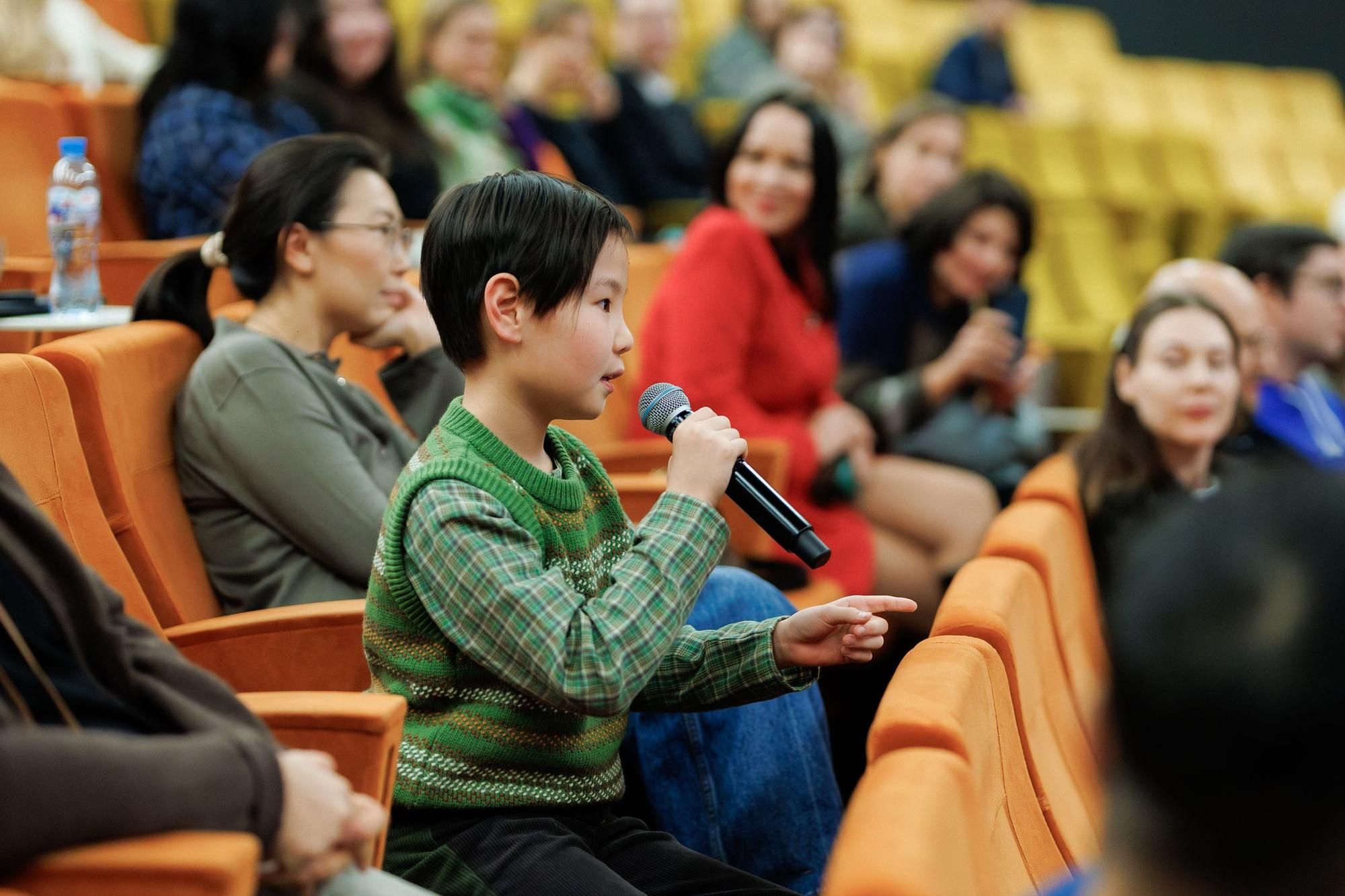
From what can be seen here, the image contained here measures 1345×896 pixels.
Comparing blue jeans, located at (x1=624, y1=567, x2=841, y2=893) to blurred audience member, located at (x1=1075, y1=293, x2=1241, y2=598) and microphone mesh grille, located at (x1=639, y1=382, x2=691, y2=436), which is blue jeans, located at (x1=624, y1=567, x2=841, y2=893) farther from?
blurred audience member, located at (x1=1075, y1=293, x2=1241, y2=598)

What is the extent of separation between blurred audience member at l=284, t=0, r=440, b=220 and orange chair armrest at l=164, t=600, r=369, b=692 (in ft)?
4.65

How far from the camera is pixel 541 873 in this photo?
3.46ft

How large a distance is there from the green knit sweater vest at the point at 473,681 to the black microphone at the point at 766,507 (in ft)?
0.31

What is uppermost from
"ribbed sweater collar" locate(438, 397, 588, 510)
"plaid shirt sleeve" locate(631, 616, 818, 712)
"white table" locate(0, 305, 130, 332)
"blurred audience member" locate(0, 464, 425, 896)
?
"white table" locate(0, 305, 130, 332)

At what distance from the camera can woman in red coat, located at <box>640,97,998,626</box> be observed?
2279 millimetres

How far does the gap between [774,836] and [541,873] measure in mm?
401

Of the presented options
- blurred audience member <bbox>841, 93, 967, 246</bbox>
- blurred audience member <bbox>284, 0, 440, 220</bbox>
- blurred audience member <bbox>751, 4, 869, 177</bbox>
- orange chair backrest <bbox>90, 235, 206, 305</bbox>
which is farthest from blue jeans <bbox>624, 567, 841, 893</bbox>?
blurred audience member <bbox>751, 4, 869, 177</bbox>

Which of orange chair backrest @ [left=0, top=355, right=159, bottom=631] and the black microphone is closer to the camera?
the black microphone

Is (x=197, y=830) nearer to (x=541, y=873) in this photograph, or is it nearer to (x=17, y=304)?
(x=541, y=873)

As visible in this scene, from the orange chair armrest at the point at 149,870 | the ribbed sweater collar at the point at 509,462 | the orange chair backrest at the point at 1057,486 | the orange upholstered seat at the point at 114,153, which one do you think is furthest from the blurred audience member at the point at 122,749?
the orange upholstered seat at the point at 114,153

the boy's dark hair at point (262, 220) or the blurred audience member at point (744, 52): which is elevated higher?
the blurred audience member at point (744, 52)

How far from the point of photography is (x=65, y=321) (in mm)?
1813

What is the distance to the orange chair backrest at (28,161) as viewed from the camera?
94.7 inches

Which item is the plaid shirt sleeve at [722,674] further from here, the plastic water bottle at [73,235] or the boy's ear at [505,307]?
the plastic water bottle at [73,235]
